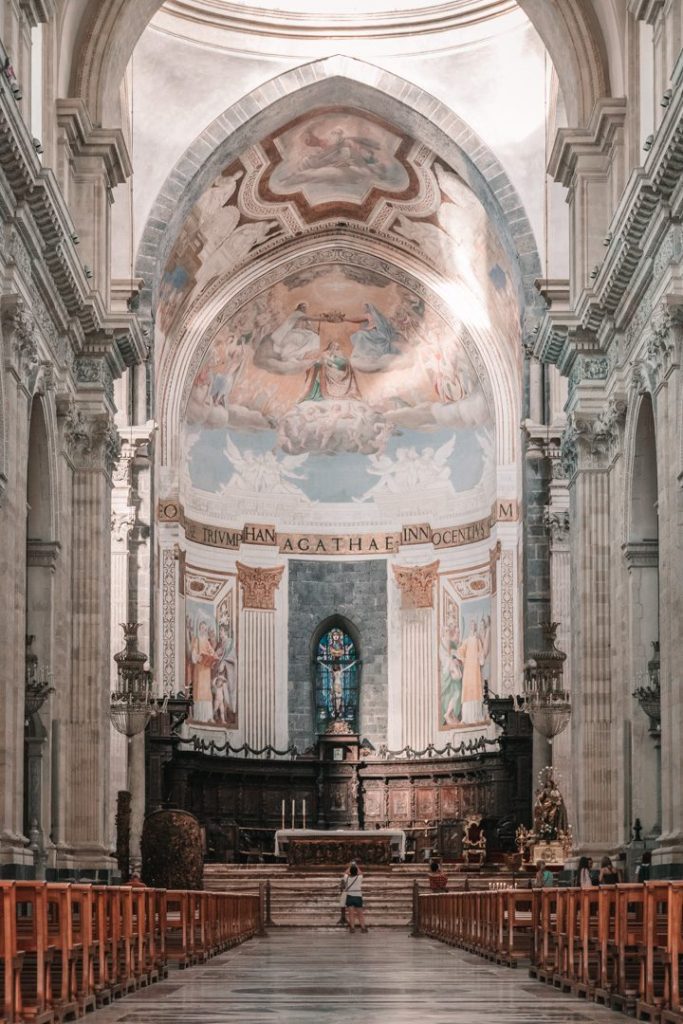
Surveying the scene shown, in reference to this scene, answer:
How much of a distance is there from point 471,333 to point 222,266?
20.4 ft

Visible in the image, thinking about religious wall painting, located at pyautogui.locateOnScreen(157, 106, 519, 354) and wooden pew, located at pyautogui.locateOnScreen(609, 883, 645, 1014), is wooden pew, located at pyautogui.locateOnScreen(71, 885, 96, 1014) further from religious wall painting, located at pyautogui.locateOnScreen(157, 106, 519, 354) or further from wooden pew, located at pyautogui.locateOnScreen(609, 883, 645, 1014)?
religious wall painting, located at pyautogui.locateOnScreen(157, 106, 519, 354)

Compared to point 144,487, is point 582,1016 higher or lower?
lower

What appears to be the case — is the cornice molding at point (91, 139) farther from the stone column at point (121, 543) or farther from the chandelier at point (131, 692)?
the stone column at point (121, 543)

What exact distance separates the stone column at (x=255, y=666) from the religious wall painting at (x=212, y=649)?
0.94 feet

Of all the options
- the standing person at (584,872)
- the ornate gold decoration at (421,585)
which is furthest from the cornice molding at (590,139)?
the ornate gold decoration at (421,585)

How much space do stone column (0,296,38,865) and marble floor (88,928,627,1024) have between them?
3596mm

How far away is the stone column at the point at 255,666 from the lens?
1927 inches

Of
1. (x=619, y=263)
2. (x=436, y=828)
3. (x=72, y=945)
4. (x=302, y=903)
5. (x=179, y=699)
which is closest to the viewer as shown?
(x=72, y=945)

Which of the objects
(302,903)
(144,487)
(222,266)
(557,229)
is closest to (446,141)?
(557,229)

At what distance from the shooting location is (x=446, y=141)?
42219 mm

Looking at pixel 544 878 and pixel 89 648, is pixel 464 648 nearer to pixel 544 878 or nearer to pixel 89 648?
pixel 544 878

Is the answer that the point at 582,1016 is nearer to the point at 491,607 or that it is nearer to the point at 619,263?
the point at 619,263

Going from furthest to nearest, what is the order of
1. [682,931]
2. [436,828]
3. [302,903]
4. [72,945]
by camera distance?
[436,828]
[302,903]
[72,945]
[682,931]

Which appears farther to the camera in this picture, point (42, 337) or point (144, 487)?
point (144, 487)
